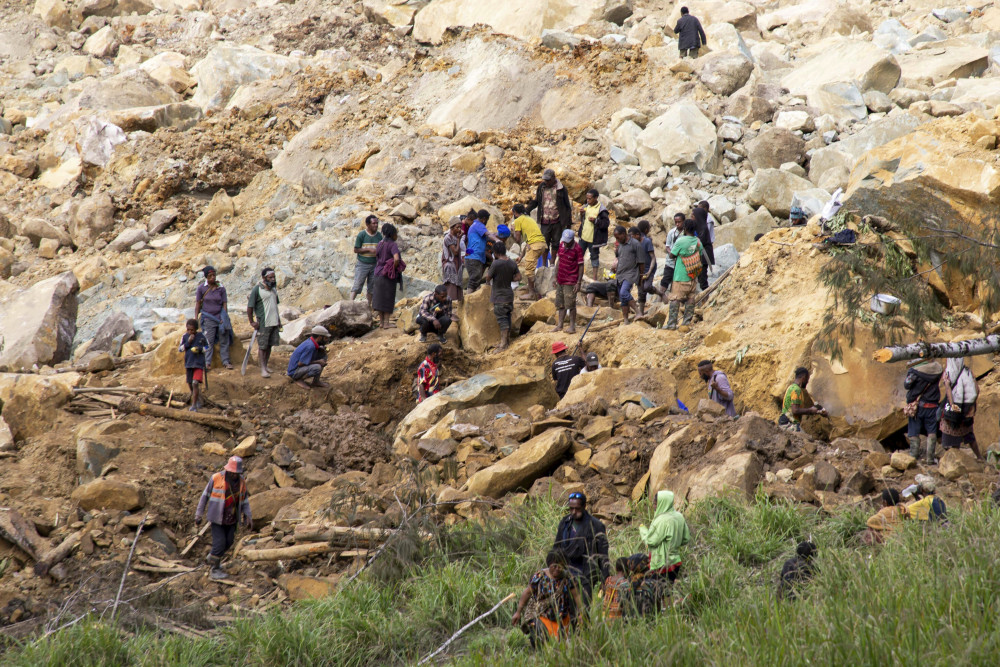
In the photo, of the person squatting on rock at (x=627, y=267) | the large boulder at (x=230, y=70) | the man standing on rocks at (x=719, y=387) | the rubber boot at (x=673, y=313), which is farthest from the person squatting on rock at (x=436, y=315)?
the large boulder at (x=230, y=70)

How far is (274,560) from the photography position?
849 cm

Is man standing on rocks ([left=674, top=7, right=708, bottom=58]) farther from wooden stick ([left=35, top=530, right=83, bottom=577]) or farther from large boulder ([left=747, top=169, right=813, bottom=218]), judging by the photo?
wooden stick ([left=35, top=530, right=83, bottom=577])

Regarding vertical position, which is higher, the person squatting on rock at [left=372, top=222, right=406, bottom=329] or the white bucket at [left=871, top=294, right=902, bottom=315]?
the white bucket at [left=871, top=294, right=902, bottom=315]

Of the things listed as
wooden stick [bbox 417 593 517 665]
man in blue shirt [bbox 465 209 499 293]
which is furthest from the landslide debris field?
wooden stick [bbox 417 593 517 665]

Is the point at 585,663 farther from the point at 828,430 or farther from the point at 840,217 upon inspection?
the point at 840,217

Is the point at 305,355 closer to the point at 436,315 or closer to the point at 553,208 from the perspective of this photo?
the point at 436,315

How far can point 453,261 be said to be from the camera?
13.1 m

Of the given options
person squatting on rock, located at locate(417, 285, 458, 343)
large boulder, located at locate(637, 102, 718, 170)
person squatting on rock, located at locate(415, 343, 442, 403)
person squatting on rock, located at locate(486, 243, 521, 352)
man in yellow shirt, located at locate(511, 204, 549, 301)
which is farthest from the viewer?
large boulder, located at locate(637, 102, 718, 170)

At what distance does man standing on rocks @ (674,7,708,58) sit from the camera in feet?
70.5

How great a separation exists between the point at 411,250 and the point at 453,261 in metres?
3.73

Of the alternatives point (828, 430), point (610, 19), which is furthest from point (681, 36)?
point (828, 430)

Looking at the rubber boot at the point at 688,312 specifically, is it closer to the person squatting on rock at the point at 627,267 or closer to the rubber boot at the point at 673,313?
the rubber boot at the point at 673,313

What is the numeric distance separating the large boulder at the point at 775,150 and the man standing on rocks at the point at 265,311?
10.6 m

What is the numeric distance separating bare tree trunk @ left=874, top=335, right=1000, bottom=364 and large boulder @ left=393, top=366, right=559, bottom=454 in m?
5.54
